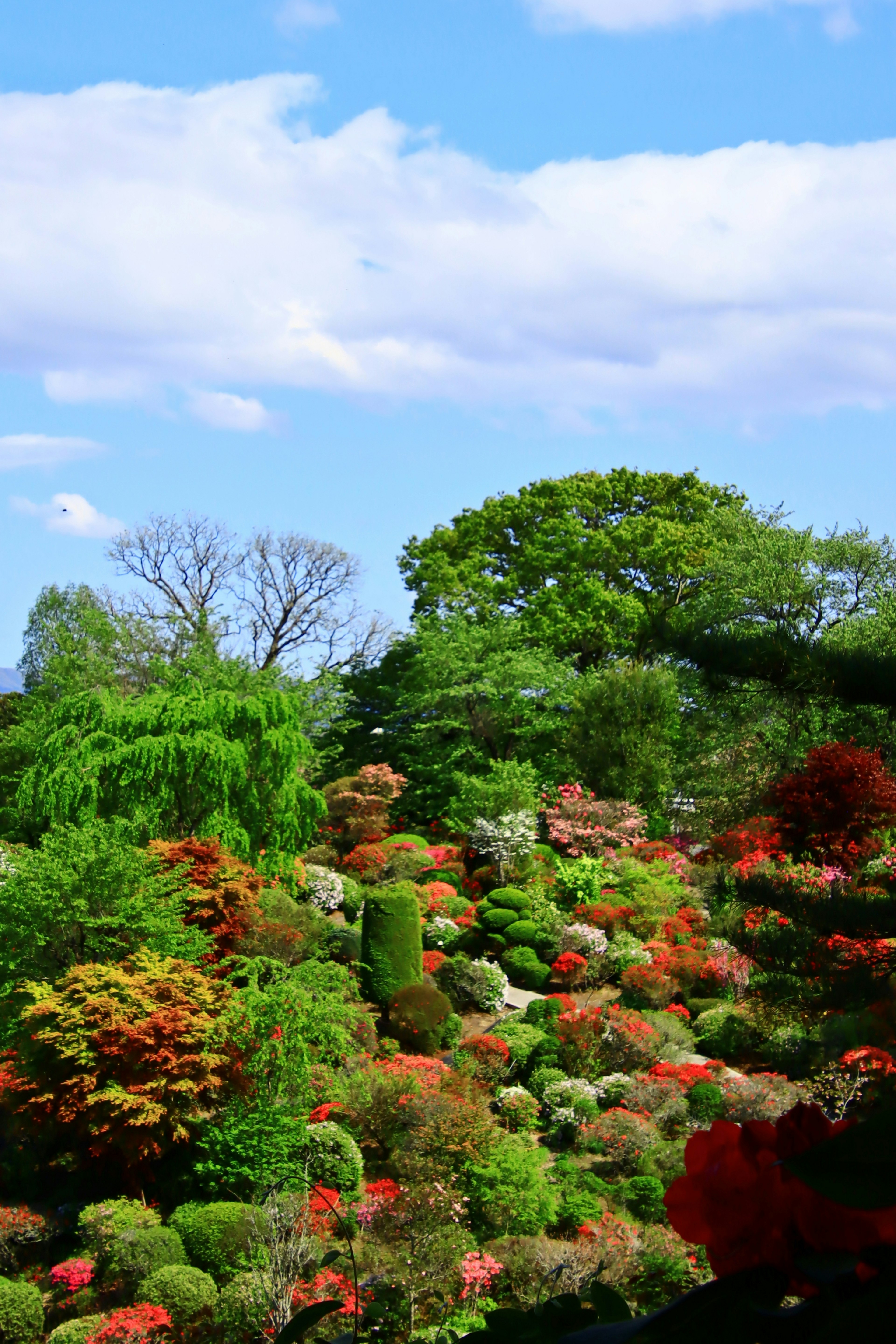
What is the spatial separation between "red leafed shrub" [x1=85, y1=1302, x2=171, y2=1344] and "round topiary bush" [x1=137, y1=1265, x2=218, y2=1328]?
3.2 inches

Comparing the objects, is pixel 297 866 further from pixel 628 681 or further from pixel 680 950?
pixel 628 681

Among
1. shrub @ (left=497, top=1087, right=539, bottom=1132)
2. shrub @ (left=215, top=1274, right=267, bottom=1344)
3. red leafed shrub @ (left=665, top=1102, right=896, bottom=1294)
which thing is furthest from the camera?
shrub @ (left=497, top=1087, right=539, bottom=1132)

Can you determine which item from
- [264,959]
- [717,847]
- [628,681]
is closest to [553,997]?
[717,847]

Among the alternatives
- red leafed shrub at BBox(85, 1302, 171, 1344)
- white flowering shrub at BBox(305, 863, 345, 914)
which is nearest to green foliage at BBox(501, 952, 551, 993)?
white flowering shrub at BBox(305, 863, 345, 914)

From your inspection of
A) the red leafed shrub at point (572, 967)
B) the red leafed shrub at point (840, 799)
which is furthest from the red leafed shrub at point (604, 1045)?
the red leafed shrub at point (840, 799)

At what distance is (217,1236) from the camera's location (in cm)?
1107

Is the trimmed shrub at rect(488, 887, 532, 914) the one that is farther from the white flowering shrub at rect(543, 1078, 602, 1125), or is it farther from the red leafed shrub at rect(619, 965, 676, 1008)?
the white flowering shrub at rect(543, 1078, 602, 1125)

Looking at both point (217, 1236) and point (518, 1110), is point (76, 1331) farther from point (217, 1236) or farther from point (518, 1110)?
point (518, 1110)

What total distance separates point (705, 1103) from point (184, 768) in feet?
31.0

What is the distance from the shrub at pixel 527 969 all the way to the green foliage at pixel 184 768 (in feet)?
13.8

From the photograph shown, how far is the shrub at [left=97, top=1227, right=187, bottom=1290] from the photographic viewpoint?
10.8 metres

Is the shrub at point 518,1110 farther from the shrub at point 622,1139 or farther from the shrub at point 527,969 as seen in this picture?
the shrub at point 527,969

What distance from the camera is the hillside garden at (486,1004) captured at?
5309 millimetres

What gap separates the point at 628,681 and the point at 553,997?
9699 mm
